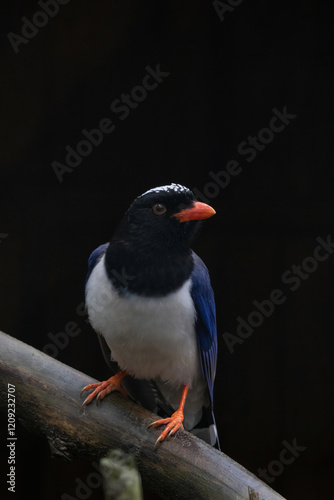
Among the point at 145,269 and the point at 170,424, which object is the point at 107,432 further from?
the point at 145,269

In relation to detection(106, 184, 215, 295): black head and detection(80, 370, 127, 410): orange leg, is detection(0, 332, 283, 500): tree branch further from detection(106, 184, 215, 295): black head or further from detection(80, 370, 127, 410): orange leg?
detection(106, 184, 215, 295): black head

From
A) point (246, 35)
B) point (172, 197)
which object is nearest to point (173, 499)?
point (172, 197)

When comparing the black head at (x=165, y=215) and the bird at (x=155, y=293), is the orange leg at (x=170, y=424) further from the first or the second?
the black head at (x=165, y=215)

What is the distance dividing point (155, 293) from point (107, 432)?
405mm

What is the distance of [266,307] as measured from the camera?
3447 millimetres

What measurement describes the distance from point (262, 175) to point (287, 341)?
82cm

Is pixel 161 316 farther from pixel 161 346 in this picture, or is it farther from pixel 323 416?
pixel 323 416

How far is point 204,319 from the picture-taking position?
214 cm

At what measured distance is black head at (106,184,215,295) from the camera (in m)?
1.98

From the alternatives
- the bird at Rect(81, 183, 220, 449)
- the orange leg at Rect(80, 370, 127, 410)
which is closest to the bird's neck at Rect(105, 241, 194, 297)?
the bird at Rect(81, 183, 220, 449)

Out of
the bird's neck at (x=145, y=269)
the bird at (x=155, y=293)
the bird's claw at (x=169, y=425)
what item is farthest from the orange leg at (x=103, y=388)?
the bird's neck at (x=145, y=269)

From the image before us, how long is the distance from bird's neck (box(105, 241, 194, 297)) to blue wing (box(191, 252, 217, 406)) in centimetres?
7

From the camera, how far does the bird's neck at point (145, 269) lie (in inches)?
77.9

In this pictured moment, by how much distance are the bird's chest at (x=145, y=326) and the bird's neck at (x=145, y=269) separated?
0.02 metres
